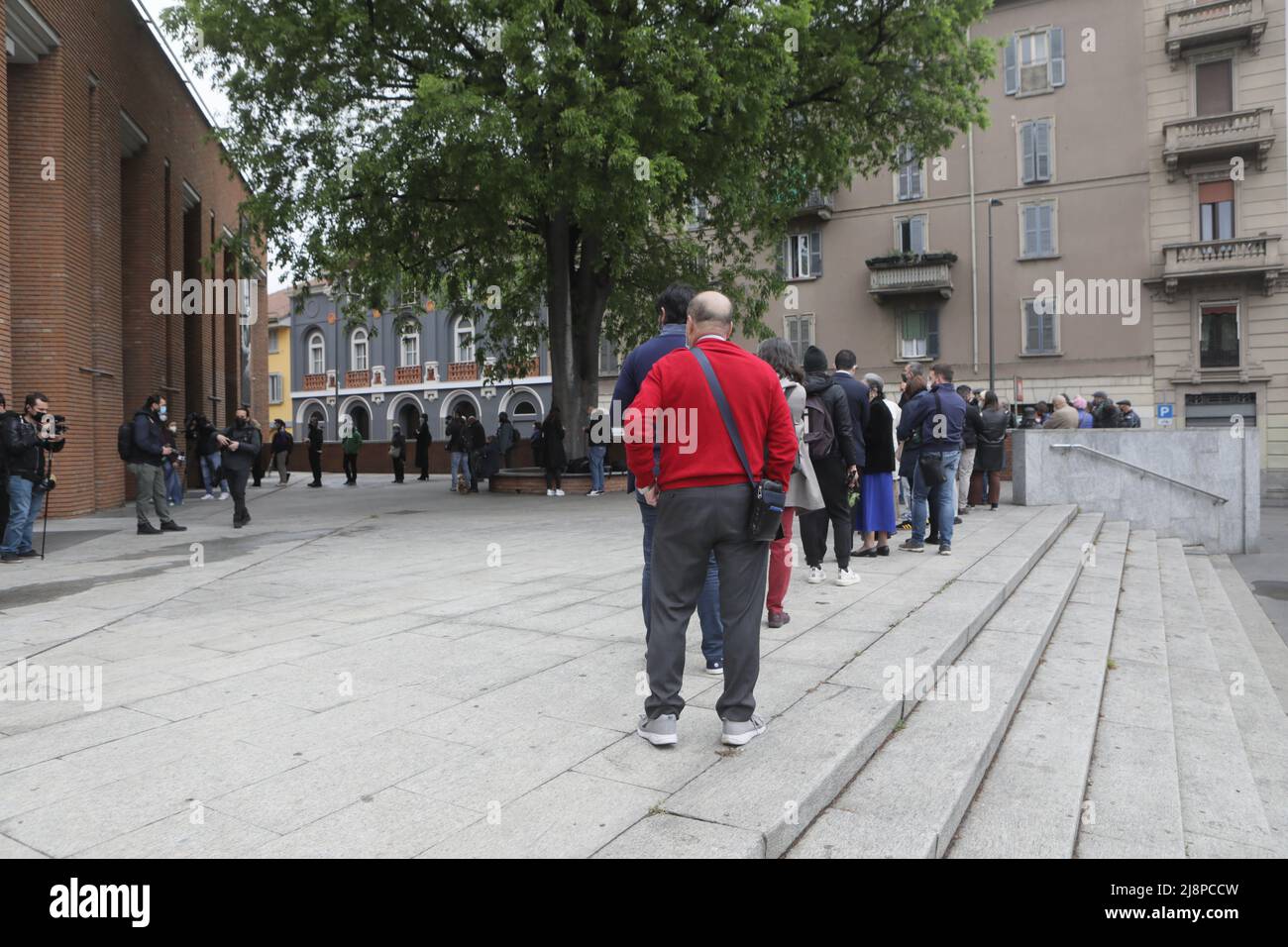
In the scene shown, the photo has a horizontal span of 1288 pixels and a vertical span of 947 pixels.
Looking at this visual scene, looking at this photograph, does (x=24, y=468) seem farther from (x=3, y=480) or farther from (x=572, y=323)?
(x=572, y=323)

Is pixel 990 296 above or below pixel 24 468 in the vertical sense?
above

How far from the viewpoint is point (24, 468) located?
10133mm

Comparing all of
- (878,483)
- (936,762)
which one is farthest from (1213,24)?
(936,762)

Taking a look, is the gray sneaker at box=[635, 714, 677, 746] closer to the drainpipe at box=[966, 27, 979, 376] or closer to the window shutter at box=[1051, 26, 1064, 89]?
the drainpipe at box=[966, 27, 979, 376]

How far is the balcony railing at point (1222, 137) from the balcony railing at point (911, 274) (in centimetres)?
762

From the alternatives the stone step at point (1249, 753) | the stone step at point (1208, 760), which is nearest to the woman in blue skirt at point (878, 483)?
the stone step at point (1208, 760)

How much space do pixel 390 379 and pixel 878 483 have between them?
4369 centimetres

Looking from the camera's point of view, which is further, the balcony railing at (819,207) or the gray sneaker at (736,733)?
the balcony railing at (819,207)

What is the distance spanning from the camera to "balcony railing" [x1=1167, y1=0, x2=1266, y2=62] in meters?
29.5

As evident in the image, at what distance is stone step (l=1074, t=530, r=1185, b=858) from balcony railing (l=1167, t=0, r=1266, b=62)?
1205 inches

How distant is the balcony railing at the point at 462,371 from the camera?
152 ft

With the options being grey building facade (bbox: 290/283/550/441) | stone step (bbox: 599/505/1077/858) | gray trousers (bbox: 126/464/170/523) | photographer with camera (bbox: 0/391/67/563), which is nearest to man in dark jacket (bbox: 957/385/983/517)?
stone step (bbox: 599/505/1077/858)

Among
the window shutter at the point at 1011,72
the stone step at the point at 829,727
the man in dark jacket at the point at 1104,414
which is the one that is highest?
the window shutter at the point at 1011,72

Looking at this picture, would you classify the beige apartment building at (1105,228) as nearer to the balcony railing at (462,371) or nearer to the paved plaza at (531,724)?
the balcony railing at (462,371)
